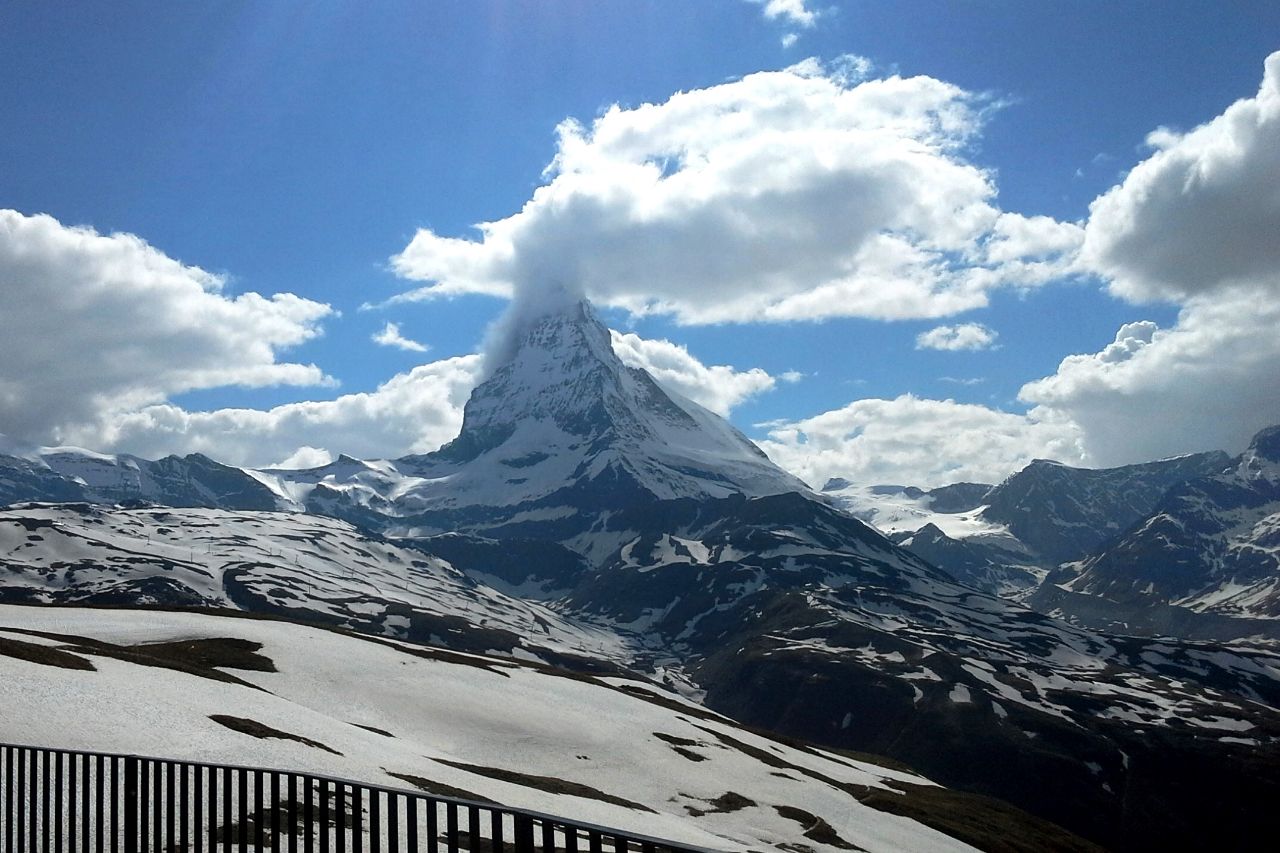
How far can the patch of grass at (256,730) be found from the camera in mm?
47469

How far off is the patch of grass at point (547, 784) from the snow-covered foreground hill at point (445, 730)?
0.83 feet

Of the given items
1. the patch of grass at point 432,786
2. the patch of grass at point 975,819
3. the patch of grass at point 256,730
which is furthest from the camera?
the patch of grass at point 975,819

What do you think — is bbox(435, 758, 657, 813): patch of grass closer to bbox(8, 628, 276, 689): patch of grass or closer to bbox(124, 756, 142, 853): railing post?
bbox(8, 628, 276, 689): patch of grass

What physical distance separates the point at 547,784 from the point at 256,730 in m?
18.7

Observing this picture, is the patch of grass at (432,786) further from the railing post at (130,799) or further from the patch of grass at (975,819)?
the patch of grass at (975,819)

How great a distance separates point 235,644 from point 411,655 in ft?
58.0

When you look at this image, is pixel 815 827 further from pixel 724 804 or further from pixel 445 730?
pixel 445 730

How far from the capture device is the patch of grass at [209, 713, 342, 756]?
47469mm

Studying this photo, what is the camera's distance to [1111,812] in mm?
187875

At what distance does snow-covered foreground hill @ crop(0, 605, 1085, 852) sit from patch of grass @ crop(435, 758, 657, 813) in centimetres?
25

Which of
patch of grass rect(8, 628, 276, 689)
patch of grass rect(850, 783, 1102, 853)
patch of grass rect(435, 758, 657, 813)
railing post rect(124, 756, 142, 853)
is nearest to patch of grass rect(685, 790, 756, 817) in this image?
patch of grass rect(435, 758, 657, 813)

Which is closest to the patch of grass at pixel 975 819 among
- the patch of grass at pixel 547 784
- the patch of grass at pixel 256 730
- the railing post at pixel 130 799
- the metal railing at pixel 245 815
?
the patch of grass at pixel 547 784

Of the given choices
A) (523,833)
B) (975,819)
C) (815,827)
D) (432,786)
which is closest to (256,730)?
(432,786)

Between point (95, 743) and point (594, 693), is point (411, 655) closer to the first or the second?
point (594, 693)
